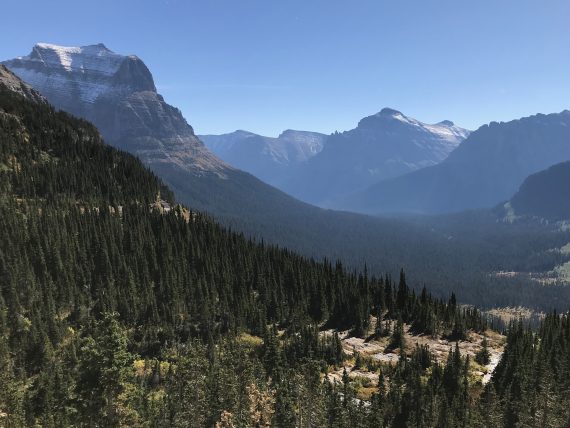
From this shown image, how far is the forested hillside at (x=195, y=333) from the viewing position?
231 feet

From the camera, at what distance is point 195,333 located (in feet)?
401

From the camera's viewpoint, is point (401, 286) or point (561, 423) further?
point (401, 286)

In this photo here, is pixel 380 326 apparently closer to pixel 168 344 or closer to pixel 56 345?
pixel 168 344

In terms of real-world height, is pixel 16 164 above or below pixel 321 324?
above

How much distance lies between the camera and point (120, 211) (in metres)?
191

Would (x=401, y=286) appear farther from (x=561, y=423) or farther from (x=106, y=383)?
(x=106, y=383)

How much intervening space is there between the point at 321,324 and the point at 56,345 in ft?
245

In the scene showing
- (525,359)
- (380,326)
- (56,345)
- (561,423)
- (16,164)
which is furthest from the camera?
(16,164)

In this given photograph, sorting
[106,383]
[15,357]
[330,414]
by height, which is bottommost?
[15,357]

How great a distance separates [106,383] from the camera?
39781 millimetres

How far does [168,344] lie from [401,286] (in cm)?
7730

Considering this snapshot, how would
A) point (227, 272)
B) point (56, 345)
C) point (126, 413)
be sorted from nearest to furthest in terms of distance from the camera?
point (126, 413)
point (56, 345)
point (227, 272)

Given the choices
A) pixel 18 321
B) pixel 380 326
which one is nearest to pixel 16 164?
pixel 18 321

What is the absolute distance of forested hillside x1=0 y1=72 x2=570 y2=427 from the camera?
70.4 meters
